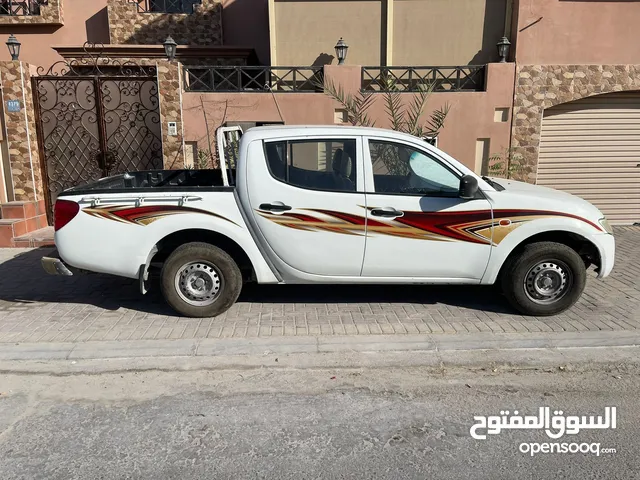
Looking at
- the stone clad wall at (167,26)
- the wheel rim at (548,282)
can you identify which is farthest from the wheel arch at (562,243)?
the stone clad wall at (167,26)

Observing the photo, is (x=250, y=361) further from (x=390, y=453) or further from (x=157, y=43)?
(x=157, y=43)

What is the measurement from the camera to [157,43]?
12.3 metres

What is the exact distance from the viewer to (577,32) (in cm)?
953

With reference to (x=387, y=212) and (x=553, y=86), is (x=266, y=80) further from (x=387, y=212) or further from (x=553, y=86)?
(x=387, y=212)

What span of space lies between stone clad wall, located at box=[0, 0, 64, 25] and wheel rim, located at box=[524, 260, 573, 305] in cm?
1264

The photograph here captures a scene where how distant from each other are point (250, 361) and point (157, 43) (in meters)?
10.7

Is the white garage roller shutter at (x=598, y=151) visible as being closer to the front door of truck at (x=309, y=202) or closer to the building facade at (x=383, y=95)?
the building facade at (x=383, y=95)

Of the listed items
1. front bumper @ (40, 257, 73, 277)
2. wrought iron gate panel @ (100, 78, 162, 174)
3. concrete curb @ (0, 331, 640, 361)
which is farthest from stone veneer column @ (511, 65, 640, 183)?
front bumper @ (40, 257, 73, 277)

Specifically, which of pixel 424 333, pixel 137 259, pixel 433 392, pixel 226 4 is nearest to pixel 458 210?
pixel 424 333

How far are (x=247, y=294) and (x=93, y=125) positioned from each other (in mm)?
5332

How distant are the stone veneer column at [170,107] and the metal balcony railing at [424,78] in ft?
11.6

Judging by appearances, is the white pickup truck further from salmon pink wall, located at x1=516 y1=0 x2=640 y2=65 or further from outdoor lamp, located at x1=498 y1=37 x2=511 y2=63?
salmon pink wall, located at x1=516 y1=0 x2=640 y2=65

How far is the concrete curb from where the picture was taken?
171 inches

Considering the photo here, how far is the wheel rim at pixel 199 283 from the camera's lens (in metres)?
4.96
